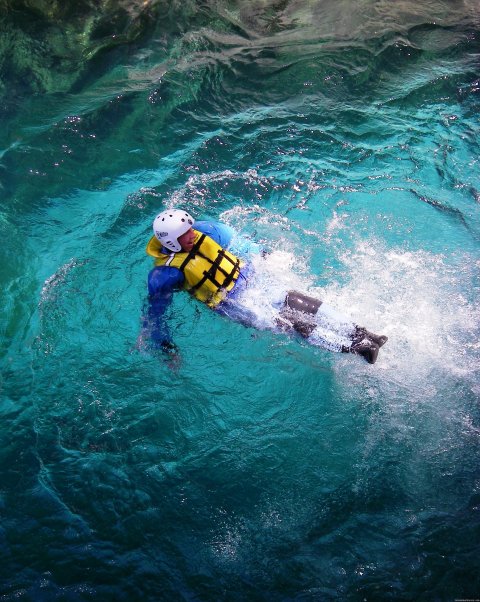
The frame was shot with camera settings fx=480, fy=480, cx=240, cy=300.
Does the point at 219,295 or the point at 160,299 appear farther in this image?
the point at 219,295

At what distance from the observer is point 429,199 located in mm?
8039

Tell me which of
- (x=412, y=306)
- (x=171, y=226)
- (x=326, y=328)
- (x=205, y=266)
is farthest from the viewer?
(x=412, y=306)

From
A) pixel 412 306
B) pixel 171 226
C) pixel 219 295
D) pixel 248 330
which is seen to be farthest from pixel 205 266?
pixel 412 306

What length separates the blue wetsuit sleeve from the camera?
5715 millimetres

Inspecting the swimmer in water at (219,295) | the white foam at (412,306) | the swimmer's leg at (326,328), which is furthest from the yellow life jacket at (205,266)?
the white foam at (412,306)

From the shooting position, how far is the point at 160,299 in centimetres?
575

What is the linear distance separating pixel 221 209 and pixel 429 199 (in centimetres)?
349

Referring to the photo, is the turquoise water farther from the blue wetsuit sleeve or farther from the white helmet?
the white helmet

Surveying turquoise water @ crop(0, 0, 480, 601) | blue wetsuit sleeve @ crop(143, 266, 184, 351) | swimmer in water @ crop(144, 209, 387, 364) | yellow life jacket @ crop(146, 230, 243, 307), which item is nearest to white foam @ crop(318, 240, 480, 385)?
turquoise water @ crop(0, 0, 480, 601)

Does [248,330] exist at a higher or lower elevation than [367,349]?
lower

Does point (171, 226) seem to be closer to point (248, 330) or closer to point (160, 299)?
point (160, 299)

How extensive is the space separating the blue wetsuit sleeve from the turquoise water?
19.8 inches

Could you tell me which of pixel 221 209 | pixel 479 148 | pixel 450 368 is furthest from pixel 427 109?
pixel 450 368

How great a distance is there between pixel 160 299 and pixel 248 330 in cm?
142
